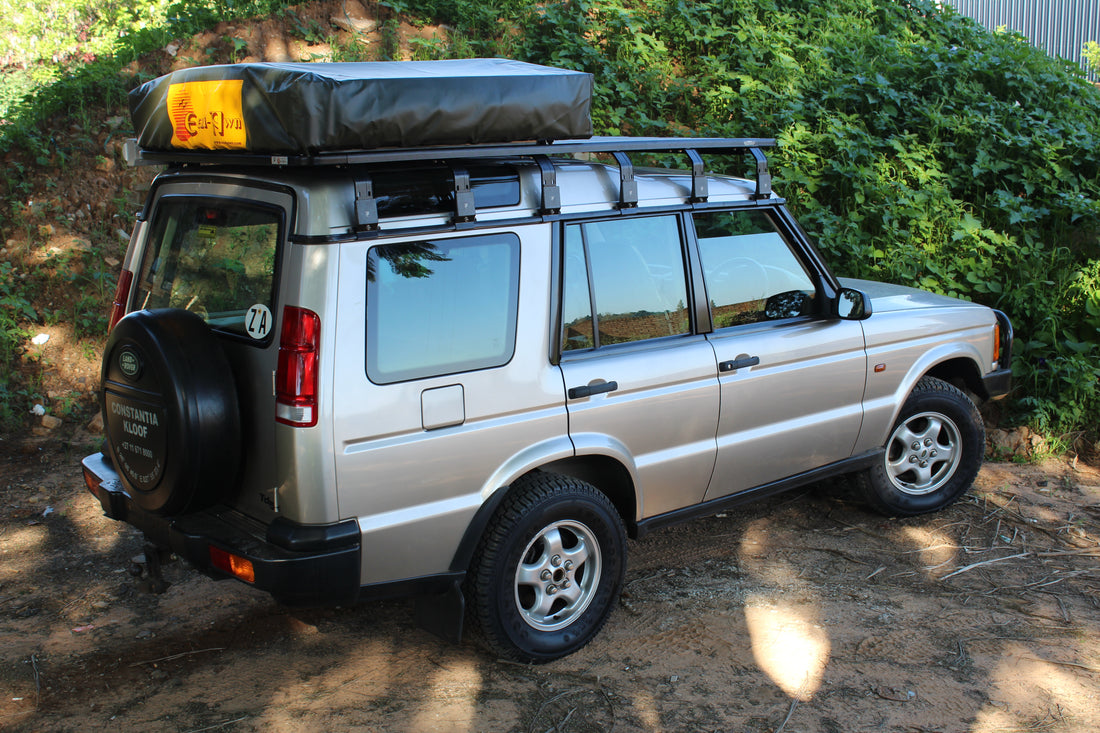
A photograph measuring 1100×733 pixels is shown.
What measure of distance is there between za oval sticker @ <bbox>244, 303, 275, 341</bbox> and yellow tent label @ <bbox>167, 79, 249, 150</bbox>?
1.79ft

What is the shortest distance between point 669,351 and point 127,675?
2.48 metres

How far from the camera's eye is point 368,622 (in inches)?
157

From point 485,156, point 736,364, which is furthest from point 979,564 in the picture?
point 485,156

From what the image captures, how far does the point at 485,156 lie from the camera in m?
3.26

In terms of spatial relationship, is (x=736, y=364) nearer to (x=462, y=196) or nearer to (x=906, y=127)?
(x=462, y=196)

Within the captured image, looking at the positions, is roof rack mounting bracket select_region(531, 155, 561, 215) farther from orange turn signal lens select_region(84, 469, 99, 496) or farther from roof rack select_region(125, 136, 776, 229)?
orange turn signal lens select_region(84, 469, 99, 496)

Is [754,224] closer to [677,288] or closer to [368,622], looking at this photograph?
[677,288]

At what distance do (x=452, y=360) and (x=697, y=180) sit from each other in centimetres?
145

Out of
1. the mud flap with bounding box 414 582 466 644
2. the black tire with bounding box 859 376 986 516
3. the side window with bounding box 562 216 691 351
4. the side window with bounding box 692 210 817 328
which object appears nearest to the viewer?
the mud flap with bounding box 414 582 466 644

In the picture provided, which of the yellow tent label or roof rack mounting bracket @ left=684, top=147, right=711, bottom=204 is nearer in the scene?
the yellow tent label

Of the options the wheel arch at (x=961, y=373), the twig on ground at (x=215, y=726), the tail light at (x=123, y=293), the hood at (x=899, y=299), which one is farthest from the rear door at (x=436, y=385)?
the wheel arch at (x=961, y=373)

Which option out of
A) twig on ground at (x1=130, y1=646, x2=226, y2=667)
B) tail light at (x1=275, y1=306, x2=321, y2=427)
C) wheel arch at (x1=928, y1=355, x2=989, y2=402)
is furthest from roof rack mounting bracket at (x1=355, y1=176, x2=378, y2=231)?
wheel arch at (x1=928, y1=355, x2=989, y2=402)

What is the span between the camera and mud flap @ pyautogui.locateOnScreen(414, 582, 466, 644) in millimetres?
3355

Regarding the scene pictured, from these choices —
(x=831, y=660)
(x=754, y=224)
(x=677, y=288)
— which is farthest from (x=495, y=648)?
(x=754, y=224)
